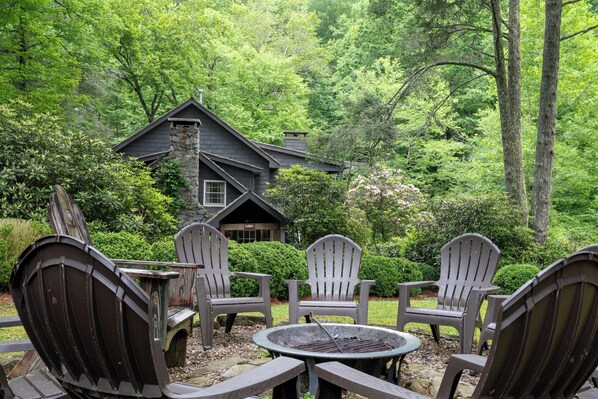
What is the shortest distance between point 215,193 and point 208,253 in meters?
10.4

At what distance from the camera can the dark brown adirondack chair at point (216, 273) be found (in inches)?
200

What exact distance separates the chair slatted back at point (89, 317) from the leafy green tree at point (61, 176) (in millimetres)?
7351

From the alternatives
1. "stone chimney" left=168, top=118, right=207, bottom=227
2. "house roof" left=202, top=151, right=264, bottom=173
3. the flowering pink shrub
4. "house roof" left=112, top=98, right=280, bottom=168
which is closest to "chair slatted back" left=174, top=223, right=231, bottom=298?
"stone chimney" left=168, top=118, right=207, bottom=227

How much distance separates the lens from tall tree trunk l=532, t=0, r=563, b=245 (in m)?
11.3

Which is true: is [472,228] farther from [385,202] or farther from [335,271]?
[335,271]

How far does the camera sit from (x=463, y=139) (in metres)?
23.2

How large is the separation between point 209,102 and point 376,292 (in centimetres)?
1673

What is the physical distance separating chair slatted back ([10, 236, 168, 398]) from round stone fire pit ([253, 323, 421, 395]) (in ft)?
4.44

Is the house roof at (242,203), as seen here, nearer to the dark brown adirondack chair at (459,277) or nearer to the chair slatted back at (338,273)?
the chair slatted back at (338,273)

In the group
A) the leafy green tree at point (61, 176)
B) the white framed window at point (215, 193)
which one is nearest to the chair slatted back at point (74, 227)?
the leafy green tree at point (61, 176)

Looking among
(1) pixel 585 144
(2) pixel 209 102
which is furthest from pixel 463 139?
(2) pixel 209 102

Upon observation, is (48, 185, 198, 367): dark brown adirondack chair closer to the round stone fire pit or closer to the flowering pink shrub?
the round stone fire pit

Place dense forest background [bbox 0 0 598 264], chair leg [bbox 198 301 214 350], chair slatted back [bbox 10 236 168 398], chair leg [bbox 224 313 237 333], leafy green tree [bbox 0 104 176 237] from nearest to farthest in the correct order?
chair slatted back [bbox 10 236 168 398], chair leg [bbox 198 301 214 350], chair leg [bbox 224 313 237 333], leafy green tree [bbox 0 104 176 237], dense forest background [bbox 0 0 598 264]

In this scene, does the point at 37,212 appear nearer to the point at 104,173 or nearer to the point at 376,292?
the point at 104,173
